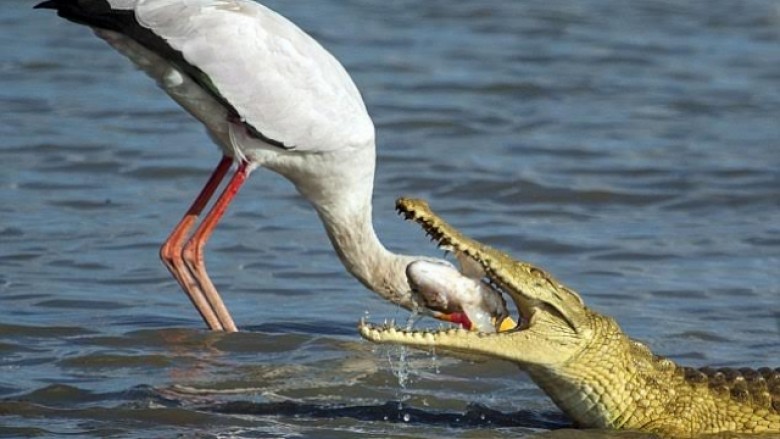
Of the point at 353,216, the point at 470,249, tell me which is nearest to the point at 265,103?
the point at 353,216

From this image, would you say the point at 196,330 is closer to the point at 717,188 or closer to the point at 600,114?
the point at 717,188

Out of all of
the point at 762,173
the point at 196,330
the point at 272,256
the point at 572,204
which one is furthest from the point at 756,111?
the point at 196,330

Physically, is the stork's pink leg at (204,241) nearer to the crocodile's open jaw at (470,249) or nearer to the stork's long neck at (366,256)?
the stork's long neck at (366,256)

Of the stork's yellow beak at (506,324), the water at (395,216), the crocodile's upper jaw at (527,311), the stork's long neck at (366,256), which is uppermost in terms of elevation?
Result: the crocodile's upper jaw at (527,311)

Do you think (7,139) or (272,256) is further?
(7,139)

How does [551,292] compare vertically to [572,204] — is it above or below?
above

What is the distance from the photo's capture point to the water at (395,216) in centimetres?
649

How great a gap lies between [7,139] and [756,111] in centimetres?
554

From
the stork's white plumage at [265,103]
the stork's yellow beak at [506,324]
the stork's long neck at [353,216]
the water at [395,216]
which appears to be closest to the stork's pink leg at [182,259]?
the stork's white plumage at [265,103]

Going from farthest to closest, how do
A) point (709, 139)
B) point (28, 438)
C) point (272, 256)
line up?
point (709, 139), point (272, 256), point (28, 438)

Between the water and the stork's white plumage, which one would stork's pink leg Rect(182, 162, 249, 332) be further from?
the water

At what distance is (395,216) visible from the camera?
378 inches

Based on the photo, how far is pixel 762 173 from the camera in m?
10.9

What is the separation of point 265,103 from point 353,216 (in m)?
0.65
